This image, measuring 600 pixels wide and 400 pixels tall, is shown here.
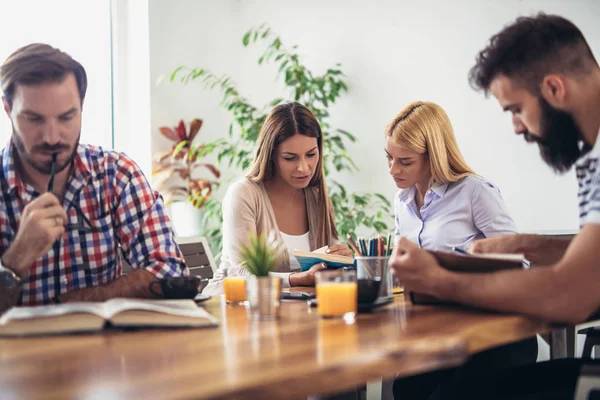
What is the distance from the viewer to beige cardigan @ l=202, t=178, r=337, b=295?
8.23 ft

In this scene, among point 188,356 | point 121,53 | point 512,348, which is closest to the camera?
point 188,356

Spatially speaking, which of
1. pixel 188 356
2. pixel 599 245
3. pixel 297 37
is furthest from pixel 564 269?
pixel 297 37

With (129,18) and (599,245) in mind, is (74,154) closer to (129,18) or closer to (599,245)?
(599,245)

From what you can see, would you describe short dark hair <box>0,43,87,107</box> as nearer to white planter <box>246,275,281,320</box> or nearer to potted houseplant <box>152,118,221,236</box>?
white planter <box>246,275,281,320</box>

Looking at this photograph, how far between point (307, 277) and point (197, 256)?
2.45ft

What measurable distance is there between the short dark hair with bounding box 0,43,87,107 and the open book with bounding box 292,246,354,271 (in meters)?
0.88

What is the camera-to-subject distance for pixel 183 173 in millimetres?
4457

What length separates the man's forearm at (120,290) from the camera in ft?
5.45

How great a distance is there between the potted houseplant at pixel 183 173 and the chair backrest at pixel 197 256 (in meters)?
1.52

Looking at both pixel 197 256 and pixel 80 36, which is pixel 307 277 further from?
pixel 80 36

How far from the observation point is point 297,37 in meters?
4.79

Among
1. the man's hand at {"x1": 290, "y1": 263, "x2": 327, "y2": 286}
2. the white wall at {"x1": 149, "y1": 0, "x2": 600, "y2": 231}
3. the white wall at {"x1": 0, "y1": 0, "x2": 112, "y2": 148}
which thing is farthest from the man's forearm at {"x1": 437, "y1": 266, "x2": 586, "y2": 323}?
the white wall at {"x1": 0, "y1": 0, "x2": 112, "y2": 148}

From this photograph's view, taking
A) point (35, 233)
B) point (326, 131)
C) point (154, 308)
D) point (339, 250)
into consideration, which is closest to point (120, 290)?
point (35, 233)

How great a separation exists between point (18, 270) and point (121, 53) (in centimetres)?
317
